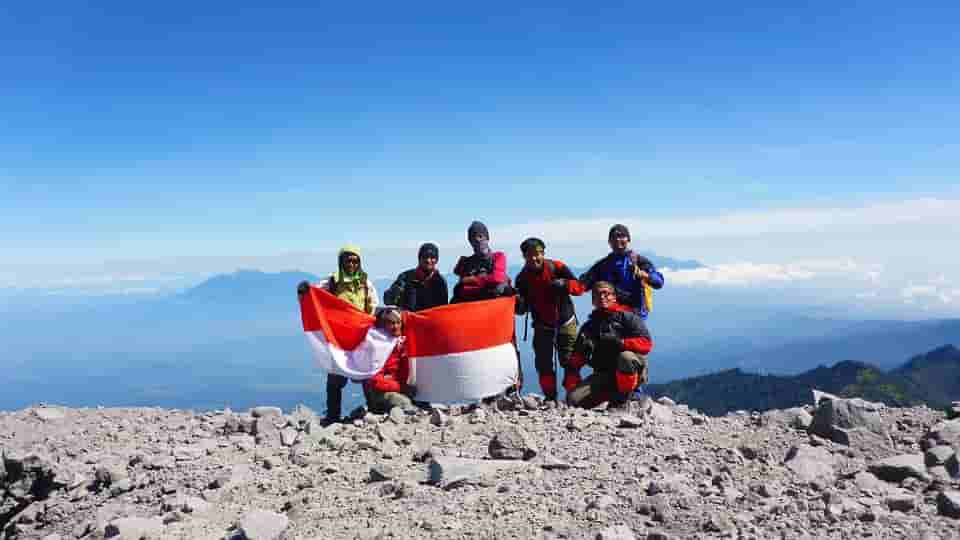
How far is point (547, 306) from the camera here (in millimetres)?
11570

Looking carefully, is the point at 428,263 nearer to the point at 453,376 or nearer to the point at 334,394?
the point at 453,376

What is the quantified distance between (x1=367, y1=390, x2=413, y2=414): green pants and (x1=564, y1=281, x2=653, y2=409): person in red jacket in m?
2.73

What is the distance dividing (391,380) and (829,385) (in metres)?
99.1

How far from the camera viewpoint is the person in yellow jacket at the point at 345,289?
37.8 feet

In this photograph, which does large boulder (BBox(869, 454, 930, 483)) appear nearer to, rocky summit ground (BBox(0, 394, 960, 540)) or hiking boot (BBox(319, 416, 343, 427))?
rocky summit ground (BBox(0, 394, 960, 540))

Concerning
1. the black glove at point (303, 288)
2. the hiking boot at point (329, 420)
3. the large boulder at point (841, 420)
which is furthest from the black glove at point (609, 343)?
the black glove at point (303, 288)

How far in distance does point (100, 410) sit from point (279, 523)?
10.4 m

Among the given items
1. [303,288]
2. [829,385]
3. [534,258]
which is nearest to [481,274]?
[534,258]

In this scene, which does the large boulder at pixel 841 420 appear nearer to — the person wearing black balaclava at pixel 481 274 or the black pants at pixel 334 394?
the person wearing black balaclava at pixel 481 274

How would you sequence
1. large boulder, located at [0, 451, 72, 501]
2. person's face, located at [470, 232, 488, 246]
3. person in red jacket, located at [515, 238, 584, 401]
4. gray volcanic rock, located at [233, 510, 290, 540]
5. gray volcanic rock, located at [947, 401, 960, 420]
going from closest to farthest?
1. gray volcanic rock, located at [233, 510, 290, 540]
2. large boulder, located at [0, 451, 72, 501]
3. gray volcanic rock, located at [947, 401, 960, 420]
4. person in red jacket, located at [515, 238, 584, 401]
5. person's face, located at [470, 232, 488, 246]

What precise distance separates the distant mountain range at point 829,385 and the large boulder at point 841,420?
125 ft

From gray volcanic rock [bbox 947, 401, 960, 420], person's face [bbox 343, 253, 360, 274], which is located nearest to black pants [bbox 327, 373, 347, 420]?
person's face [bbox 343, 253, 360, 274]

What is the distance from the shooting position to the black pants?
11.4 metres

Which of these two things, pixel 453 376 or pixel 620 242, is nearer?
pixel 620 242
